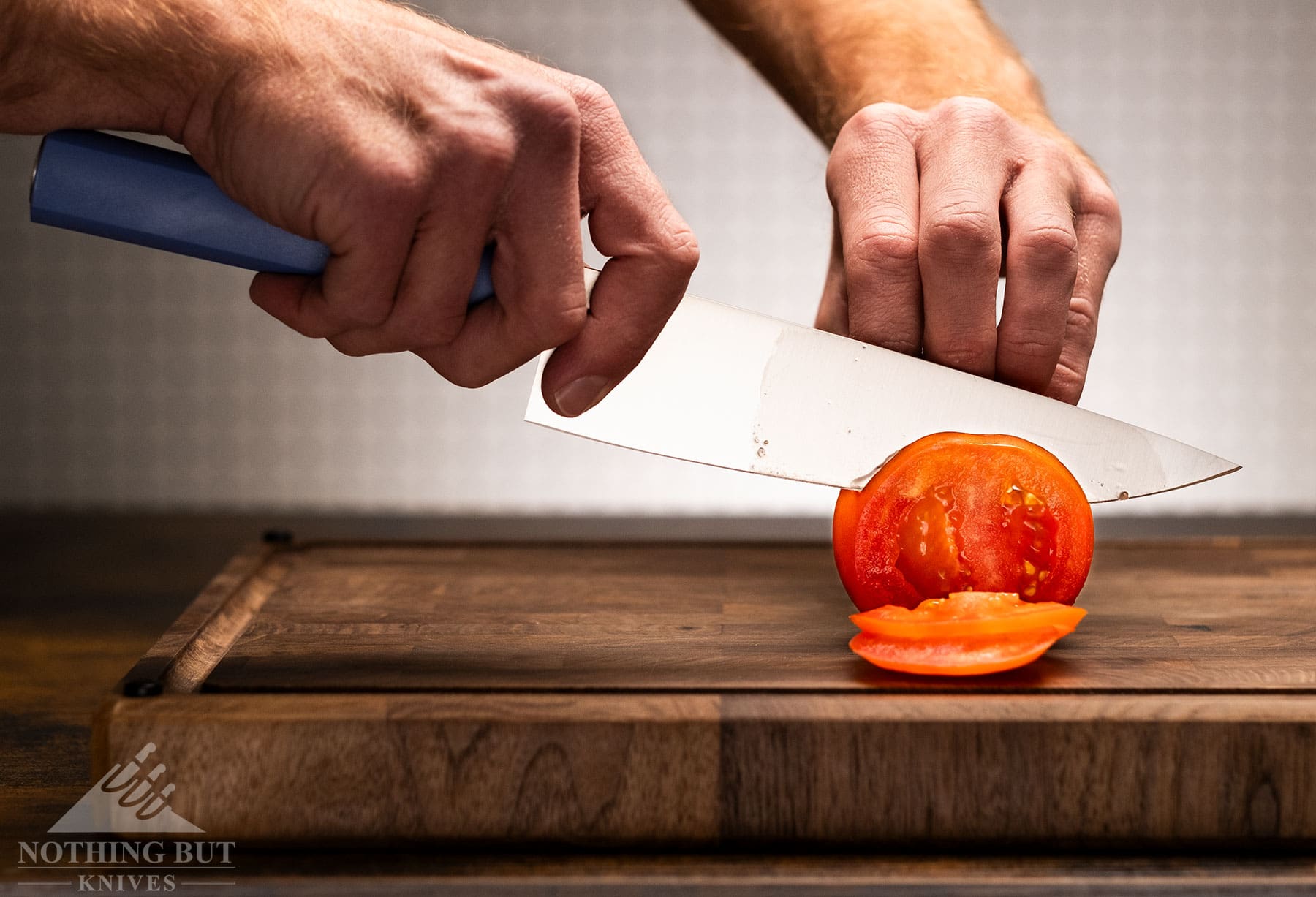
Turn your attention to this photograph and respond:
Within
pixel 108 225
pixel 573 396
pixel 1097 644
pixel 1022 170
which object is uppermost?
pixel 1022 170

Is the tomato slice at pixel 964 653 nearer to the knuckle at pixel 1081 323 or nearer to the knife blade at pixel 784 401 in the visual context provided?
the knife blade at pixel 784 401

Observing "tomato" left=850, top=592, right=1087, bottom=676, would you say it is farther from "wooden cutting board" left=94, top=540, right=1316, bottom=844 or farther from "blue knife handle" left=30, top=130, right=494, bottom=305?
"blue knife handle" left=30, top=130, right=494, bottom=305

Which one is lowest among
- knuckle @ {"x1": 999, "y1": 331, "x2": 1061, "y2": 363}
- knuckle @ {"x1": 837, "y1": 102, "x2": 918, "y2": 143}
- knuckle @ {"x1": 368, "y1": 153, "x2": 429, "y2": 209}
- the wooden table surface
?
the wooden table surface

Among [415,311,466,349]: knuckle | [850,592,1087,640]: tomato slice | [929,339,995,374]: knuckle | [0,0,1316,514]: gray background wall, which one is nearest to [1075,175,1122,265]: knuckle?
[929,339,995,374]: knuckle

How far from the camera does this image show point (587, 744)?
812mm

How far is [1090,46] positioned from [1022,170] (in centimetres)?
123

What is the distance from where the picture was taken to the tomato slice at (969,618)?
89cm

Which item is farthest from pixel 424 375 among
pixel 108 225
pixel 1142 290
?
pixel 108 225

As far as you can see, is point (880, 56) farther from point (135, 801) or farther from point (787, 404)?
point (135, 801)

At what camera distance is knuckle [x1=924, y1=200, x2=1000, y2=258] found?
1002 millimetres

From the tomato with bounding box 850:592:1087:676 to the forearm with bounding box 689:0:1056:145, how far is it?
53cm

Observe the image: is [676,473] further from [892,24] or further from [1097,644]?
[1097,644]

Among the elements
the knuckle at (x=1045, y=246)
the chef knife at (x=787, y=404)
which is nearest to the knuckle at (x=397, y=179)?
the chef knife at (x=787, y=404)

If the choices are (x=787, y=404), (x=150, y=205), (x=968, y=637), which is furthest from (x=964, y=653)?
(x=150, y=205)
